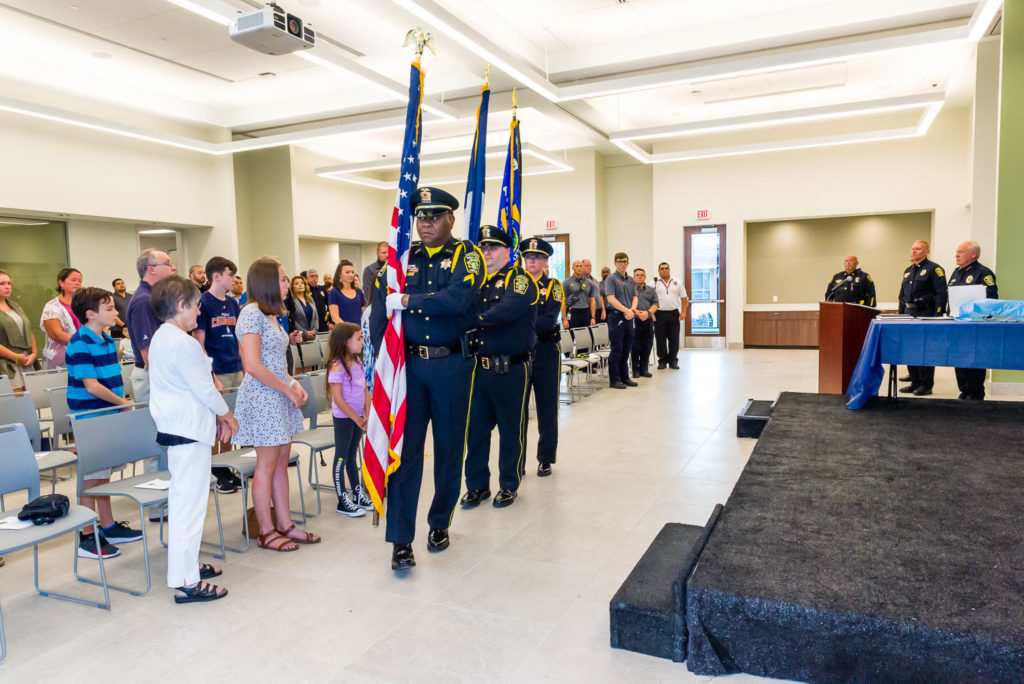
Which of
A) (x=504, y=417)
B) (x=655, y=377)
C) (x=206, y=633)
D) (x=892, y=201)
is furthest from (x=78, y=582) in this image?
(x=892, y=201)

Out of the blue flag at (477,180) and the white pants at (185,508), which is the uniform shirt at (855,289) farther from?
the white pants at (185,508)

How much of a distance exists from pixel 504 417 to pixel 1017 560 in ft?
8.36

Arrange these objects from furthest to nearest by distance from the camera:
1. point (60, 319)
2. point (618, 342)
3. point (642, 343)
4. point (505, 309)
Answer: point (642, 343) → point (618, 342) → point (60, 319) → point (505, 309)

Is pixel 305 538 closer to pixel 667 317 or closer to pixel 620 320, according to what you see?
pixel 620 320

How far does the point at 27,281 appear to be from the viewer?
10031 mm

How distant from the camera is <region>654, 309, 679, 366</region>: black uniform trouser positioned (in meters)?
10.6

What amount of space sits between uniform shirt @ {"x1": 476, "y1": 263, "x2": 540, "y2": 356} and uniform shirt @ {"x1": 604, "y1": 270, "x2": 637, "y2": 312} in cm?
479

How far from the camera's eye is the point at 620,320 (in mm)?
8625

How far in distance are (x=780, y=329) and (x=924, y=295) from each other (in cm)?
617

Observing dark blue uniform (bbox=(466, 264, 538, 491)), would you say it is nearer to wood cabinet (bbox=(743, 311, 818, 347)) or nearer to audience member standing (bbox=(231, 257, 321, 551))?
audience member standing (bbox=(231, 257, 321, 551))

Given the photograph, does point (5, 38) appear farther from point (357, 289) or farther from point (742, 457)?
point (742, 457)

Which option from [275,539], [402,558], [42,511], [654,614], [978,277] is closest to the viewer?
[654,614]

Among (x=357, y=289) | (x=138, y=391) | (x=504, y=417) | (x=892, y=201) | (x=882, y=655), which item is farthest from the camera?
(x=892, y=201)

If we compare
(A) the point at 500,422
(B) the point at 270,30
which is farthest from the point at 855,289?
(B) the point at 270,30
